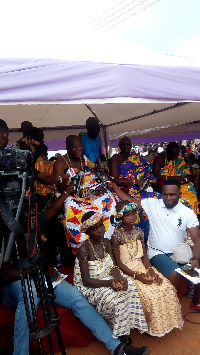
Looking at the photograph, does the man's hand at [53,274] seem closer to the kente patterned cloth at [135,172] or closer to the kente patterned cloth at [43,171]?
the kente patterned cloth at [43,171]

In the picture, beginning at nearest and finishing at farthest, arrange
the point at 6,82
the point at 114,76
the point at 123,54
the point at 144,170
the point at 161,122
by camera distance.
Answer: the point at 6,82 → the point at 114,76 → the point at 123,54 → the point at 144,170 → the point at 161,122

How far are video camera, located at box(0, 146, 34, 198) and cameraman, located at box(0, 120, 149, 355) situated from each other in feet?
1.08

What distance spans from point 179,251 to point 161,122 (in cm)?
357

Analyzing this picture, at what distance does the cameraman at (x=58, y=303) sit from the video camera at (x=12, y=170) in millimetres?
329

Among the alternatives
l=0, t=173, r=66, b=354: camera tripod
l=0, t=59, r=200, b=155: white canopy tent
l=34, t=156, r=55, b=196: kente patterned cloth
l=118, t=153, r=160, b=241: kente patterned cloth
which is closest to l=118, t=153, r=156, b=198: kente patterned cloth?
l=118, t=153, r=160, b=241: kente patterned cloth

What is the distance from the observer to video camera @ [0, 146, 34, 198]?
1.91 meters

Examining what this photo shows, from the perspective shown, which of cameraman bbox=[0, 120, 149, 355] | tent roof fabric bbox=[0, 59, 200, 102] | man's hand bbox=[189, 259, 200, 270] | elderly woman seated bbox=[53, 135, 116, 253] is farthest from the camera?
elderly woman seated bbox=[53, 135, 116, 253]

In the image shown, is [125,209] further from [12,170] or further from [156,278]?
[12,170]

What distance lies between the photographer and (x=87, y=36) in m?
3.69

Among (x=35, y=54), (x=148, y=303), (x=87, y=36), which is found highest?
(x=87, y=36)

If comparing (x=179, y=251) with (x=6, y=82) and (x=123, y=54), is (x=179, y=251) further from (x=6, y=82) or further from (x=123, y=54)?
(x=6, y=82)

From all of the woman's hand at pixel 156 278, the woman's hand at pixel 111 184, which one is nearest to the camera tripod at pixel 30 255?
the woman's hand at pixel 156 278

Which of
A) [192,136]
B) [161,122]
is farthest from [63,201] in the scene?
[192,136]

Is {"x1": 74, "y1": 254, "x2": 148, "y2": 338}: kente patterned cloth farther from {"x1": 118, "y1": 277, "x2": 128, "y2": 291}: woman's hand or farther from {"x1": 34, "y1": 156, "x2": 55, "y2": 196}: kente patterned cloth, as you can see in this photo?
{"x1": 34, "y1": 156, "x2": 55, "y2": 196}: kente patterned cloth
